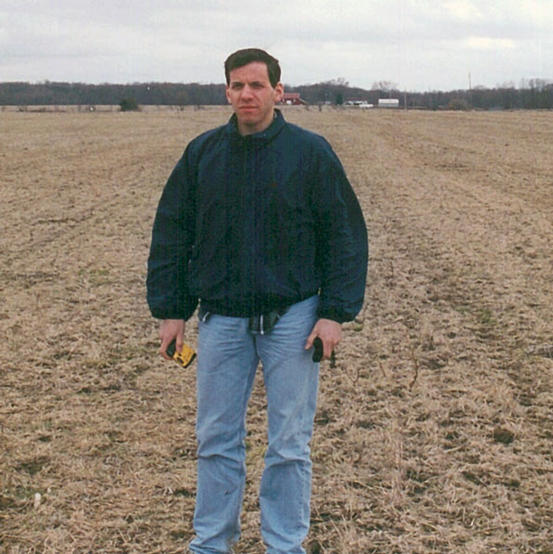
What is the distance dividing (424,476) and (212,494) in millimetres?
1371

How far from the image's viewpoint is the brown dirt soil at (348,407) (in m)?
3.38

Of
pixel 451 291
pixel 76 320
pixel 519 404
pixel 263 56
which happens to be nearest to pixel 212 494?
pixel 263 56

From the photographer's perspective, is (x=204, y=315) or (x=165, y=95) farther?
(x=165, y=95)

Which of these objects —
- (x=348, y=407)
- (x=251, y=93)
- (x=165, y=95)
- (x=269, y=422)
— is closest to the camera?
(x=251, y=93)

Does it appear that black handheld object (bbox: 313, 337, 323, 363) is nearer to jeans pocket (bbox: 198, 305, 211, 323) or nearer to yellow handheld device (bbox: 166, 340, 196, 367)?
jeans pocket (bbox: 198, 305, 211, 323)

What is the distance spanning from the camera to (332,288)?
2713 millimetres

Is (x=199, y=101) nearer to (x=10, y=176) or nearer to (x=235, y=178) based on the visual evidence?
(x=10, y=176)

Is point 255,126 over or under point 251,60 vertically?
under

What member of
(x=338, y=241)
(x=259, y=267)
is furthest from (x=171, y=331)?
(x=338, y=241)

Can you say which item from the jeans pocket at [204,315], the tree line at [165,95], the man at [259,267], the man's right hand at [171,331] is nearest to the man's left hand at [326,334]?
the man at [259,267]

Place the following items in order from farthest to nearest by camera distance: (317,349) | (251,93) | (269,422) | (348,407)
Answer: (348,407), (269,422), (317,349), (251,93)

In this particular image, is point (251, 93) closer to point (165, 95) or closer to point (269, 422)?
point (269, 422)

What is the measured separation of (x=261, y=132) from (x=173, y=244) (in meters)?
0.53

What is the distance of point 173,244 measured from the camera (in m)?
2.79
